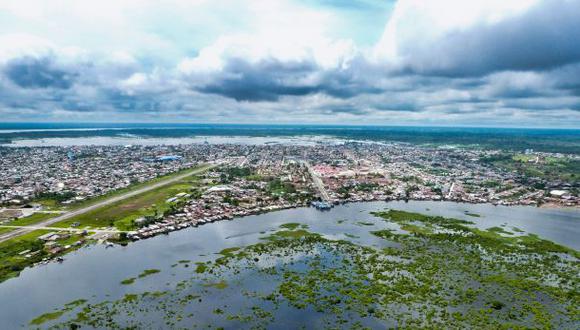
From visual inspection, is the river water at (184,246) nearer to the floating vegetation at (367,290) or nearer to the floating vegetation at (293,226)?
the floating vegetation at (293,226)

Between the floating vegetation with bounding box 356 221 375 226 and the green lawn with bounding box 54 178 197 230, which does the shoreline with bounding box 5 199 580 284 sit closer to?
the green lawn with bounding box 54 178 197 230

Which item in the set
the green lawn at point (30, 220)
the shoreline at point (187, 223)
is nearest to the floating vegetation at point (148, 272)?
the shoreline at point (187, 223)

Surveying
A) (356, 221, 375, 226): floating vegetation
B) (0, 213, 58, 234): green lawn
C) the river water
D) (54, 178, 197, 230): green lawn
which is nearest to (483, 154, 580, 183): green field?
the river water

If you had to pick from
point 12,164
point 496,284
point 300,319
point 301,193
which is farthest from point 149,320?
point 12,164

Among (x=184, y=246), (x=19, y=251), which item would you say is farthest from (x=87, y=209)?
(x=184, y=246)

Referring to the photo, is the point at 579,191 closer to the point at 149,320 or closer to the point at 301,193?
the point at 301,193

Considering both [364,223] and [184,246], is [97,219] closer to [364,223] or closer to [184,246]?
[184,246]
